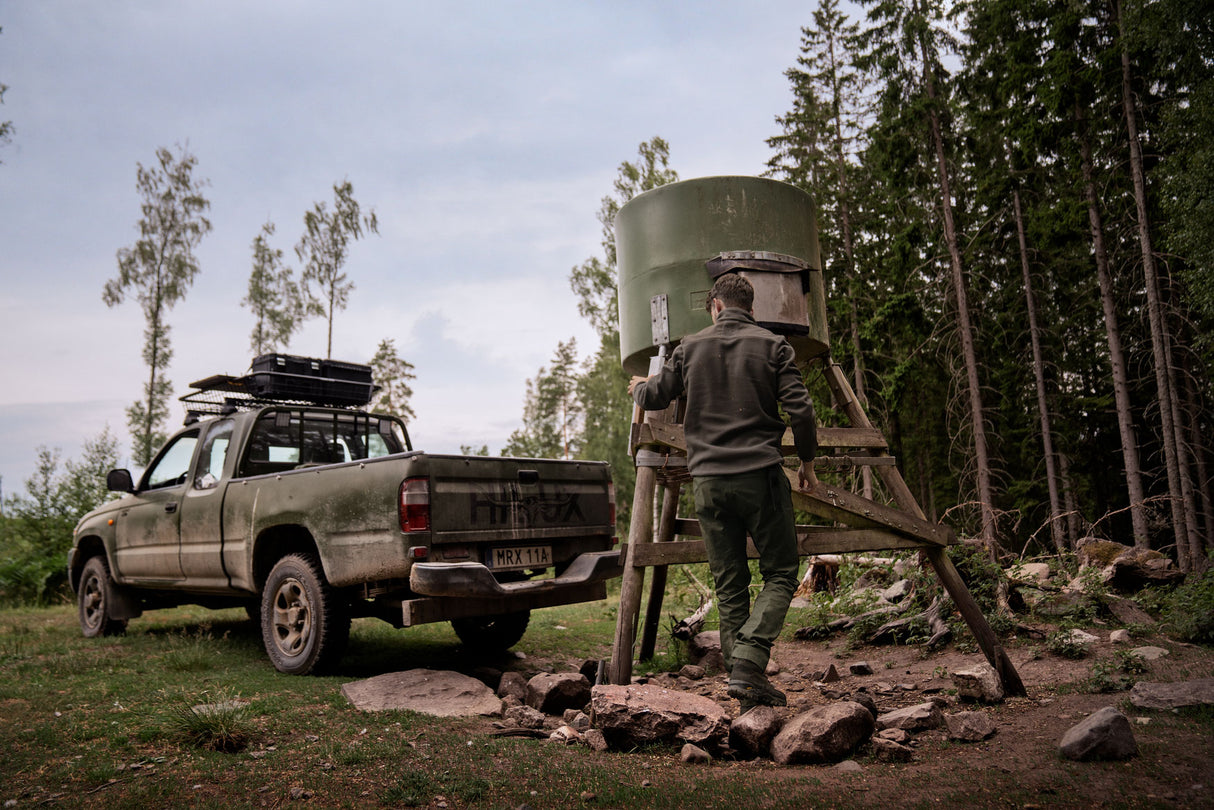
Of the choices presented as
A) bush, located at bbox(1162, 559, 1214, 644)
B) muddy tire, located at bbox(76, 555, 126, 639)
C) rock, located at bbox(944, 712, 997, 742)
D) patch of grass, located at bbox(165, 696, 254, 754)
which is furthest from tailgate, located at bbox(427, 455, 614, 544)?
muddy tire, located at bbox(76, 555, 126, 639)

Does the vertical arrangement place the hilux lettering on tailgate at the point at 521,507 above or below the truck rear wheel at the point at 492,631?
above

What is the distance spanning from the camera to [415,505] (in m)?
5.05

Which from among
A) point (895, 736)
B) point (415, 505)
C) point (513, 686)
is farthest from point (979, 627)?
point (415, 505)

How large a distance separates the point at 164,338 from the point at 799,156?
21.2m

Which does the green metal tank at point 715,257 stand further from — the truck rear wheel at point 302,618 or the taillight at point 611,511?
the truck rear wheel at point 302,618

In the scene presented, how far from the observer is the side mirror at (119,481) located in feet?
24.6

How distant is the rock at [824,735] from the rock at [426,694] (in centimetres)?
202

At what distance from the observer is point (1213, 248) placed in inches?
459

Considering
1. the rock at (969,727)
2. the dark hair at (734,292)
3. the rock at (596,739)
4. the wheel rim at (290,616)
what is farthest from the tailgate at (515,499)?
the rock at (969,727)

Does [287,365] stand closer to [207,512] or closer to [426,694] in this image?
[207,512]

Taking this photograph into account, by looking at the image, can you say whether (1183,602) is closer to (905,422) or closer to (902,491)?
(902,491)

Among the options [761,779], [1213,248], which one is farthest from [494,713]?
[1213,248]

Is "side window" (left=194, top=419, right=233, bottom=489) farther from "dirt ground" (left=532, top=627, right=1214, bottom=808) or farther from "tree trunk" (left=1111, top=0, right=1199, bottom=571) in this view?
"tree trunk" (left=1111, top=0, right=1199, bottom=571)

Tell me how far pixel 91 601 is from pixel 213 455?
9.71 feet
